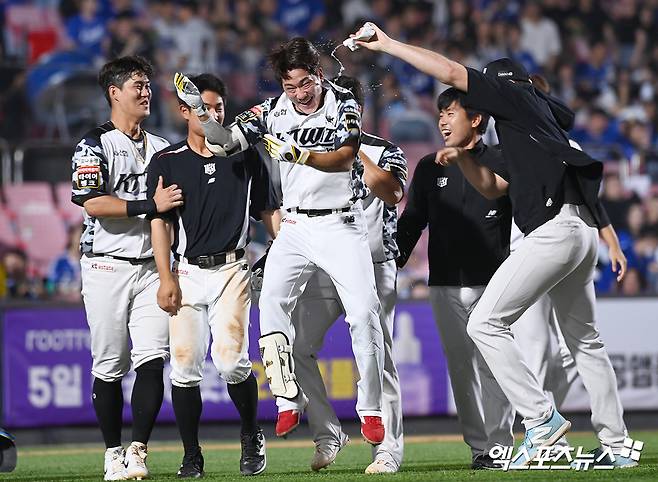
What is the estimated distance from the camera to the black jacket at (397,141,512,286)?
25.1 ft

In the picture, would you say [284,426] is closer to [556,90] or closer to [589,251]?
[589,251]

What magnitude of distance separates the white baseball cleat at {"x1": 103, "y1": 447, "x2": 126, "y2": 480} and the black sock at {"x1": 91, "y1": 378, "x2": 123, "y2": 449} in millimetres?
74

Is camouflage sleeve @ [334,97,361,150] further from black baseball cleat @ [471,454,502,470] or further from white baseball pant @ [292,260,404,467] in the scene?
black baseball cleat @ [471,454,502,470]

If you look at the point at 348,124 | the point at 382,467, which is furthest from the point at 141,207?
the point at 382,467

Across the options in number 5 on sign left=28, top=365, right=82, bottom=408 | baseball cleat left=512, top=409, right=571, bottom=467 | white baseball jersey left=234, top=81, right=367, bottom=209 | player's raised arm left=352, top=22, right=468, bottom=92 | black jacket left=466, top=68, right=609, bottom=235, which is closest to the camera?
player's raised arm left=352, top=22, right=468, bottom=92

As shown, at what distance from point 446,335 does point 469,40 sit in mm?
11547

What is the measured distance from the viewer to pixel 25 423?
11.6 m

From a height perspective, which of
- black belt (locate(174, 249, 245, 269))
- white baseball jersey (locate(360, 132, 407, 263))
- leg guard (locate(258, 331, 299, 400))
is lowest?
leg guard (locate(258, 331, 299, 400))

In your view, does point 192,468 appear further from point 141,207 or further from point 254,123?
point 254,123

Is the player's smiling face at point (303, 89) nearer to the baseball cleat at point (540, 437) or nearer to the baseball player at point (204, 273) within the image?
the baseball player at point (204, 273)

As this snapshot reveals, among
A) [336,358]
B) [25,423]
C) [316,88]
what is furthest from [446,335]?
[25,423]

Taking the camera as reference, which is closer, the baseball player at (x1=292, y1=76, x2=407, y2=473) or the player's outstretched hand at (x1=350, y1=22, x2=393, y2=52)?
the player's outstretched hand at (x1=350, y1=22, x2=393, y2=52)

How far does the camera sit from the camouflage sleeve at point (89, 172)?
730 cm

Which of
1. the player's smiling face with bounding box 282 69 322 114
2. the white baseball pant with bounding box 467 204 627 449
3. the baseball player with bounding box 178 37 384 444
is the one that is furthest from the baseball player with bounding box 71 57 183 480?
the white baseball pant with bounding box 467 204 627 449
